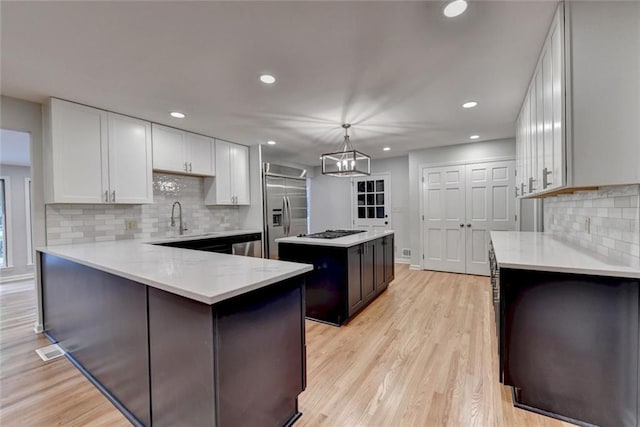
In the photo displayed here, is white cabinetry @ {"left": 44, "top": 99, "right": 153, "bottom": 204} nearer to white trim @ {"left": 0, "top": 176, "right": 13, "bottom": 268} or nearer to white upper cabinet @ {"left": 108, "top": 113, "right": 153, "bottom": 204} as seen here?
Answer: white upper cabinet @ {"left": 108, "top": 113, "right": 153, "bottom": 204}

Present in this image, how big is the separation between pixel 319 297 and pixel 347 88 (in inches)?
81.9

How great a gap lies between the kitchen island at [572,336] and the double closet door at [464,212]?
123 inches

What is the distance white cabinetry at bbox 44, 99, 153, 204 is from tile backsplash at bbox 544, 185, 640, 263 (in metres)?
4.19

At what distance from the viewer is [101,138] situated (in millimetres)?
2971

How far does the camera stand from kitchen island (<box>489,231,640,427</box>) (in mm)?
1390

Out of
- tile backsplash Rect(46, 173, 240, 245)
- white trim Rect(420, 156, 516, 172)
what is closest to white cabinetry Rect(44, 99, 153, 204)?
tile backsplash Rect(46, 173, 240, 245)

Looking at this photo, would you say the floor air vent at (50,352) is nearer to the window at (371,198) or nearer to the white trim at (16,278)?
the white trim at (16,278)

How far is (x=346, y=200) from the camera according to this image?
21.5ft

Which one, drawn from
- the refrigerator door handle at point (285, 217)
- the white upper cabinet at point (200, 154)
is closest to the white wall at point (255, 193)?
the refrigerator door handle at point (285, 217)

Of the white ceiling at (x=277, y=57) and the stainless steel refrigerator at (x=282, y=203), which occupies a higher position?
the white ceiling at (x=277, y=57)

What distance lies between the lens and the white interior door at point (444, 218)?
4910 mm

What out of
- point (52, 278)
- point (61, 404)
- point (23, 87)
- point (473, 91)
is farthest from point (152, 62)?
point (473, 91)

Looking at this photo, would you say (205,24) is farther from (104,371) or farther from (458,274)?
(458,274)

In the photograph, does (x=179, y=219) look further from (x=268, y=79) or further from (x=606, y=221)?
(x=606, y=221)
